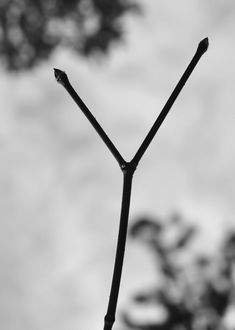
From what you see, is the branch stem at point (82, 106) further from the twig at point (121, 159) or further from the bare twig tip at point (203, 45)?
the bare twig tip at point (203, 45)

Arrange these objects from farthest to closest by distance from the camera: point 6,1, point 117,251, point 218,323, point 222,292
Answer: point 222,292 < point 218,323 < point 6,1 < point 117,251

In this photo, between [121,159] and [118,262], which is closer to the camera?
[118,262]

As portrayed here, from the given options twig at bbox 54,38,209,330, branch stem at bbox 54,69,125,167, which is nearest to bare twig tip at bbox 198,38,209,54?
twig at bbox 54,38,209,330

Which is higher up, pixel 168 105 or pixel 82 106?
pixel 82 106

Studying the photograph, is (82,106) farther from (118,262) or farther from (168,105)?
(118,262)

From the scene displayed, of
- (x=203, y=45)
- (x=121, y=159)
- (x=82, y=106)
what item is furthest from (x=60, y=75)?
(x=203, y=45)

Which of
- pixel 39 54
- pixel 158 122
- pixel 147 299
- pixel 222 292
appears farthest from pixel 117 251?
pixel 222 292

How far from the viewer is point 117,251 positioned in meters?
1.31

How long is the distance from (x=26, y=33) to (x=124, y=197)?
8.05 metres

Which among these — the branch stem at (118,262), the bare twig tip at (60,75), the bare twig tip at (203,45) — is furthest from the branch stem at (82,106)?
the bare twig tip at (203,45)

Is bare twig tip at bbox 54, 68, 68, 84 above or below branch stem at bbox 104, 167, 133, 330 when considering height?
above

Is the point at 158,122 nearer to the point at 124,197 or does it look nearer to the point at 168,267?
the point at 124,197

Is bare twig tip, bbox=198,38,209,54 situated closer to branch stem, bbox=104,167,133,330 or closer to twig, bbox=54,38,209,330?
twig, bbox=54,38,209,330

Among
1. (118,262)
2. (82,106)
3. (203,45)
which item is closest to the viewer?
(118,262)
